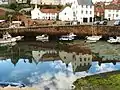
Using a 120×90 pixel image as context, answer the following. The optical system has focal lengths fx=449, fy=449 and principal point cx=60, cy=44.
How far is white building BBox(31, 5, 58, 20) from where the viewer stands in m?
8.45

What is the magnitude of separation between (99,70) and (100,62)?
40cm

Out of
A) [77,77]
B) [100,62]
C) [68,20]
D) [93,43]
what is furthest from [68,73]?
[68,20]

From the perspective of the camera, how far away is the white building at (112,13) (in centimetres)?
841

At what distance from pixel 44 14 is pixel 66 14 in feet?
1.40

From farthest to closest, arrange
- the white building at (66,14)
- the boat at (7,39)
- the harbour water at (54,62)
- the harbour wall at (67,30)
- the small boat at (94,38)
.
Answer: the white building at (66,14)
the harbour wall at (67,30)
the small boat at (94,38)
the boat at (7,39)
the harbour water at (54,62)

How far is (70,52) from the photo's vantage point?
7.32 m

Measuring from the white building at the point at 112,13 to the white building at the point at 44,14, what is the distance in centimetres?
97

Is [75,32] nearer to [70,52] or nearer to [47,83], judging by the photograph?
[70,52]

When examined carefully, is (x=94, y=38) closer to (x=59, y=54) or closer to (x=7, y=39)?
(x=59, y=54)

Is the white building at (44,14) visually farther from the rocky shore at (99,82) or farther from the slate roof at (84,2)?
the rocky shore at (99,82)

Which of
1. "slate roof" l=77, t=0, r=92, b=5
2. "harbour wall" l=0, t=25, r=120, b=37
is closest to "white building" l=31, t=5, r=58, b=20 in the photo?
"harbour wall" l=0, t=25, r=120, b=37

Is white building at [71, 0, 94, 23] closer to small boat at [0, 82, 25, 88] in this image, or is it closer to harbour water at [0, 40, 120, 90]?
harbour water at [0, 40, 120, 90]

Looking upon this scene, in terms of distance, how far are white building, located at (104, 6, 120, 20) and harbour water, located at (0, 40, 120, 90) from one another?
0.83 meters

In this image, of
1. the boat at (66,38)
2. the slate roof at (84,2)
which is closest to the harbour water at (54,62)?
the boat at (66,38)
